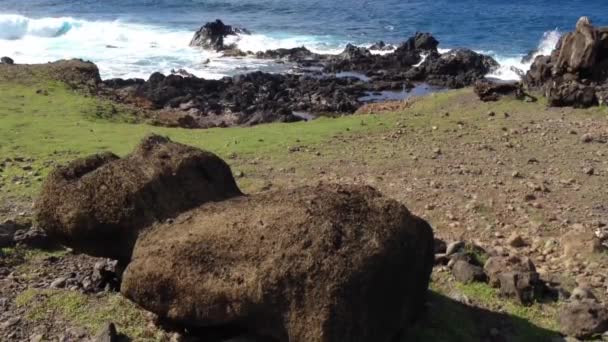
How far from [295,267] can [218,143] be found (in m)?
10.4

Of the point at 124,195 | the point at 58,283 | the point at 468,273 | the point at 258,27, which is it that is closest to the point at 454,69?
the point at 258,27

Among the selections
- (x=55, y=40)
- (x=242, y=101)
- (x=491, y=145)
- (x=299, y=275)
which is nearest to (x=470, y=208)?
→ (x=491, y=145)

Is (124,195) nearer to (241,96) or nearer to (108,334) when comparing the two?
(108,334)

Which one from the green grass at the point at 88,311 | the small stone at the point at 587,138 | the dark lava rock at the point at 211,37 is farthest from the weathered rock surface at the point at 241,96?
the green grass at the point at 88,311

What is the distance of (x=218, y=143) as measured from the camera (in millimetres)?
16047

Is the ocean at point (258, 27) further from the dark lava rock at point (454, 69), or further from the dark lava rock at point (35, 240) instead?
the dark lava rock at point (35, 240)

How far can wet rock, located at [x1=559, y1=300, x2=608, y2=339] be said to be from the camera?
724 centimetres

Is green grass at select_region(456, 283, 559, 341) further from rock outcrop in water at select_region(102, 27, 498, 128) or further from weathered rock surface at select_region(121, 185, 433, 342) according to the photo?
rock outcrop in water at select_region(102, 27, 498, 128)

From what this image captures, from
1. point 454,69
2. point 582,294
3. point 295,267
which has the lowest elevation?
point 454,69

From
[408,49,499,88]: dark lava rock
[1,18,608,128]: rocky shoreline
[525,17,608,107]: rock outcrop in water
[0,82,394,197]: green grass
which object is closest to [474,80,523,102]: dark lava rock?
[1,18,608,128]: rocky shoreline

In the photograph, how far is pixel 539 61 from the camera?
72.7 feet

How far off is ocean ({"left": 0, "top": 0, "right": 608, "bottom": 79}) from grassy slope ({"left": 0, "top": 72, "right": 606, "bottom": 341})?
1573 cm

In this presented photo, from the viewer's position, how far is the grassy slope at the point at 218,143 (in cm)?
749

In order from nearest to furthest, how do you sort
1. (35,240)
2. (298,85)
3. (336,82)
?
(35,240) < (298,85) < (336,82)
